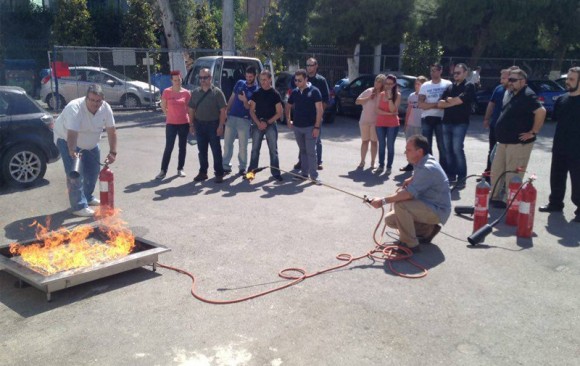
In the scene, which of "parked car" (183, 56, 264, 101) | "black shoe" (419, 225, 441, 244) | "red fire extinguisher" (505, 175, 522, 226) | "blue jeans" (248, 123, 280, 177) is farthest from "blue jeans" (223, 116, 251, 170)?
"parked car" (183, 56, 264, 101)

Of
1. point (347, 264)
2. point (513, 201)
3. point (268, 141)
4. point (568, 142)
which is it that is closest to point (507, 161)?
point (568, 142)

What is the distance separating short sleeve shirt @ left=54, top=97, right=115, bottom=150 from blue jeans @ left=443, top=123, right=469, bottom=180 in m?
5.61

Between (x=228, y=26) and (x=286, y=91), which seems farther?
(x=228, y=26)

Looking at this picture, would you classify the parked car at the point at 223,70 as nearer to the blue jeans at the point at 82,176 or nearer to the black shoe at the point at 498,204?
the blue jeans at the point at 82,176

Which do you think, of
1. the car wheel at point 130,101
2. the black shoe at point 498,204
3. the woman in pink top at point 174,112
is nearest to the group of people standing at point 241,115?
the woman in pink top at point 174,112

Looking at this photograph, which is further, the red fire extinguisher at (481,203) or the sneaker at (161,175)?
the sneaker at (161,175)

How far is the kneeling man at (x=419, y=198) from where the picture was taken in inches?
246

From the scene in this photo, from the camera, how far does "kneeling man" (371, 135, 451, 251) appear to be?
6.24 m

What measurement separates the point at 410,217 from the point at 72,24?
24.9 m

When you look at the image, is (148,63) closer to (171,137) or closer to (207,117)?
(171,137)

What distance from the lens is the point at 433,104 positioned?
385 inches

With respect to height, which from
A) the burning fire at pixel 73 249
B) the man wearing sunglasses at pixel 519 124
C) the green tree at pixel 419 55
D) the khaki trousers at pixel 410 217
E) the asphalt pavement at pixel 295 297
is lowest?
the asphalt pavement at pixel 295 297

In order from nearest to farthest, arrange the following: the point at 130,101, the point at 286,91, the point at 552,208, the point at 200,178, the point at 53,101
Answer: the point at 552,208, the point at 200,178, the point at 286,91, the point at 53,101, the point at 130,101

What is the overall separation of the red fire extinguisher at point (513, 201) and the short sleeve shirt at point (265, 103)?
4280 millimetres
